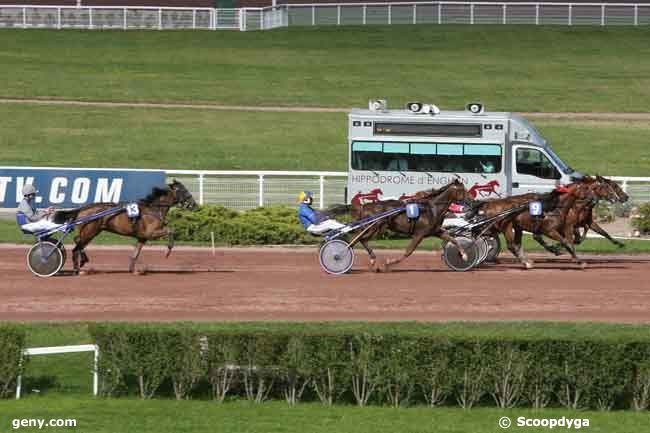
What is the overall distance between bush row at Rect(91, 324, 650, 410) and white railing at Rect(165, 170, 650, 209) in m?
13.7

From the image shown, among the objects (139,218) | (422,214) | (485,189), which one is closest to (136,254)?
(139,218)

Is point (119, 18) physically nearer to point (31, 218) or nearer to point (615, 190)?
point (31, 218)

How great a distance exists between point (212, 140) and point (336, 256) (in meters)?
19.1

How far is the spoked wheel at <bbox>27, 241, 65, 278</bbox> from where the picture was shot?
68.3ft

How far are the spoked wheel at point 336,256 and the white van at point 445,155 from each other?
16.9ft

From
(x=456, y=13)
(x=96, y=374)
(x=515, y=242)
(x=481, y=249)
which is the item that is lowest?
(x=96, y=374)

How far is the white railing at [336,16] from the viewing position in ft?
183

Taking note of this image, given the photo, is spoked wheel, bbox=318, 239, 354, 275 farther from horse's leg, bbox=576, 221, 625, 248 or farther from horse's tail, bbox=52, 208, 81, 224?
horse's leg, bbox=576, 221, 625, 248

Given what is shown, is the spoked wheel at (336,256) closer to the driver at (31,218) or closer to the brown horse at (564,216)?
the brown horse at (564,216)

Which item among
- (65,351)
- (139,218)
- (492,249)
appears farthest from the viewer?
(492,249)

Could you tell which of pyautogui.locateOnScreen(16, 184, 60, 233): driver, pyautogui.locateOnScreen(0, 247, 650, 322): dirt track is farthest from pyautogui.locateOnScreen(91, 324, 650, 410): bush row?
pyautogui.locateOnScreen(16, 184, 60, 233): driver

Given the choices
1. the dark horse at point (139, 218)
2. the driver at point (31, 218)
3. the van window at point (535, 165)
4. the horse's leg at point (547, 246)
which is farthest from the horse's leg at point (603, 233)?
the driver at point (31, 218)

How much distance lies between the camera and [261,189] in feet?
91.5

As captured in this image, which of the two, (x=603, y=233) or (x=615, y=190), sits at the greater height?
(x=615, y=190)
